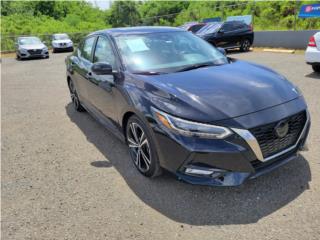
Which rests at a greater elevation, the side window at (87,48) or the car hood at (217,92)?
the side window at (87,48)

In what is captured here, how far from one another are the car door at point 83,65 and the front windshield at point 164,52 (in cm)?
103

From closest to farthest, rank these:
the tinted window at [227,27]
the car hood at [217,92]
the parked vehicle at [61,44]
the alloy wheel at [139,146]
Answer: the car hood at [217,92] < the alloy wheel at [139,146] < the tinted window at [227,27] < the parked vehicle at [61,44]

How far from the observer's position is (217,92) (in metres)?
3.12

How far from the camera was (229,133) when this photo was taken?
276 centimetres

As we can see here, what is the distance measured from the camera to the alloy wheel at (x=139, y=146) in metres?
3.46

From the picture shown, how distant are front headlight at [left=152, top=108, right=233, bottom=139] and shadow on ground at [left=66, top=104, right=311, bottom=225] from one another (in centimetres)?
75

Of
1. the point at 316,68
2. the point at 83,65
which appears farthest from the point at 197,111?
the point at 316,68

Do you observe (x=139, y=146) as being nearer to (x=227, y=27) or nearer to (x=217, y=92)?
(x=217, y=92)

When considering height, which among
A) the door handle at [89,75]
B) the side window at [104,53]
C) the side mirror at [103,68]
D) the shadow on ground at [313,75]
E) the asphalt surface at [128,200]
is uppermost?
the side window at [104,53]

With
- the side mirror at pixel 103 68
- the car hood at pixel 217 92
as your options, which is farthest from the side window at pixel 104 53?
the car hood at pixel 217 92

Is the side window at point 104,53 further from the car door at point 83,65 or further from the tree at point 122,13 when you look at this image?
the tree at point 122,13

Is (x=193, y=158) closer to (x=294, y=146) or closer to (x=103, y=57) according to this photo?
(x=294, y=146)

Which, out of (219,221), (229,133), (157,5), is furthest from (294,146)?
(157,5)

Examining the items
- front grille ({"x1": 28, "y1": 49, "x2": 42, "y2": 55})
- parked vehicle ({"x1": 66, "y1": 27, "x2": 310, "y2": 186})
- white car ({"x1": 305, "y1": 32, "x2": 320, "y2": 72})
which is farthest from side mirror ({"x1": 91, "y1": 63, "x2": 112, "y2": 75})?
front grille ({"x1": 28, "y1": 49, "x2": 42, "y2": 55})
